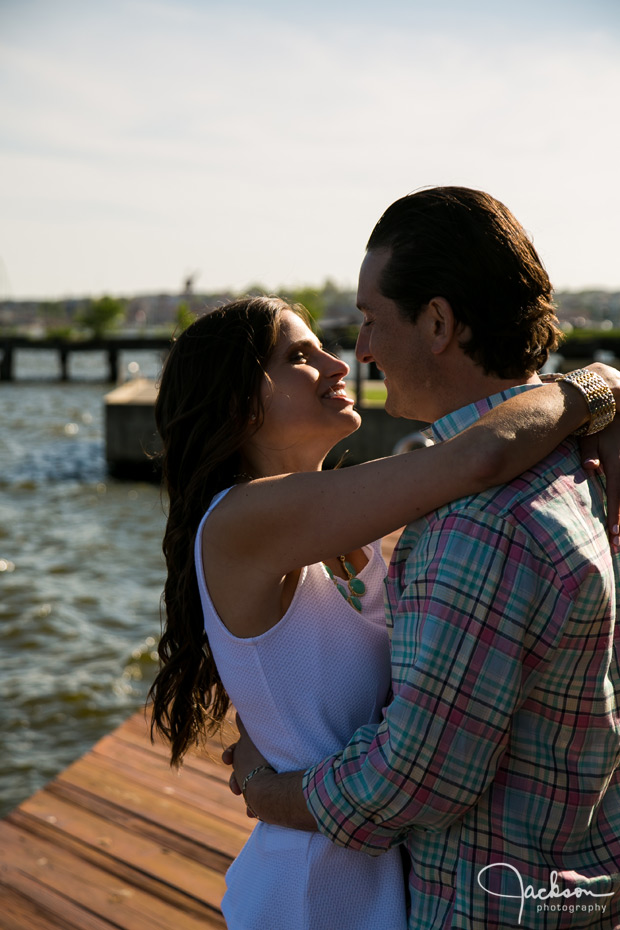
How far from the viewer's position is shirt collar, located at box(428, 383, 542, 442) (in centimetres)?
154

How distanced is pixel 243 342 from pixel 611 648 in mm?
956

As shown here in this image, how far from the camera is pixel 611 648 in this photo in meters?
1.43

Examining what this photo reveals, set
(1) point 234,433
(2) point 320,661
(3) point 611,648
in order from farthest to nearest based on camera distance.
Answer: (1) point 234,433 → (2) point 320,661 → (3) point 611,648

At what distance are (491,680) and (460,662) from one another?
53 mm

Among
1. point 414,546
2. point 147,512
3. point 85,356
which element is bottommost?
point 85,356

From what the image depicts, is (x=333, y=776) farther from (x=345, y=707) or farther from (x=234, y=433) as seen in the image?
(x=234, y=433)

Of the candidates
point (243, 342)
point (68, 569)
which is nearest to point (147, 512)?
point (68, 569)

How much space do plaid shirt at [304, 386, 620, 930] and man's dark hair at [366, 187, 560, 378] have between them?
0.76 ft

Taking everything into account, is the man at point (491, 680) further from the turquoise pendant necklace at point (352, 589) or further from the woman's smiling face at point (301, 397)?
the woman's smiling face at point (301, 397)

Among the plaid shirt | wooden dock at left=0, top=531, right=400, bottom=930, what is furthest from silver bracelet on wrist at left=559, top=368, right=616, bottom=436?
wooden dock at left=0, top=531, right=400, bottom=930

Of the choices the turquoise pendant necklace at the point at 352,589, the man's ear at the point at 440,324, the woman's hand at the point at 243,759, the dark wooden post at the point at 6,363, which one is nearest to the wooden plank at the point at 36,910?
the woman's hand at the point at 243,759

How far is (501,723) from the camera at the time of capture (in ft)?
4.35

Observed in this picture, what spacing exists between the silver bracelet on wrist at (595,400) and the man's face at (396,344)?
25 centimetres

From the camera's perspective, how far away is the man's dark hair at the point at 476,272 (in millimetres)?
1510
